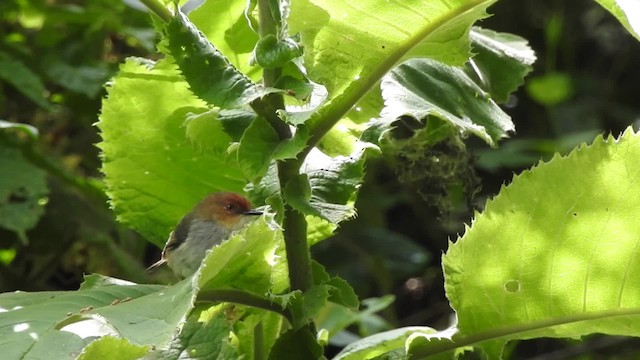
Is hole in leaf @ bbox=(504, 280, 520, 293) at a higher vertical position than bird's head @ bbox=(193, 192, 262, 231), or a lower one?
higher

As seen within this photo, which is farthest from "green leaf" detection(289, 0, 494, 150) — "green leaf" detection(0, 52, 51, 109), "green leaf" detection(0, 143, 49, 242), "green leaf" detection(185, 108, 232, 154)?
"green leaf" detection(0, 52, 51, 109)

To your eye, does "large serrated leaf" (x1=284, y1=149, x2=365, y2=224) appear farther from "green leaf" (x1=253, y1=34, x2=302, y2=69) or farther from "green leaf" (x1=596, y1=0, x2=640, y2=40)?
"green leaf" (x1=596, y1=0, x2=640, y2=40)

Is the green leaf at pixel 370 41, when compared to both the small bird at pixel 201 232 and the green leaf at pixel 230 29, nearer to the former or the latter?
the green leaf at pixel 230 29

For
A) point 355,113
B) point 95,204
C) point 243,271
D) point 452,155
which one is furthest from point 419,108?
point 95,204

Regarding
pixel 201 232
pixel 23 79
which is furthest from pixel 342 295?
pixel 23 79

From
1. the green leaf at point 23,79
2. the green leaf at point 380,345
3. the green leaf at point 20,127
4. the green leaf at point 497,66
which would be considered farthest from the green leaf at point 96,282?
the green leaf at point 23,79

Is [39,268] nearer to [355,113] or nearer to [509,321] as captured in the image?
[355,113]
